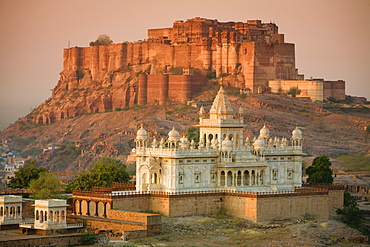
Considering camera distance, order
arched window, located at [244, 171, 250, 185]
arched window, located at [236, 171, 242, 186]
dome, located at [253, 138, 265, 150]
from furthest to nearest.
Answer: dome, located at [253, 138, 265, 150] → arched window, located at [244, 171, 250, 185] → arched window, located at [236, 171, 242, 186]

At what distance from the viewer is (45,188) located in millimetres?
90188

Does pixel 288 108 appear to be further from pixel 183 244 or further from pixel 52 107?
pixel 183 244

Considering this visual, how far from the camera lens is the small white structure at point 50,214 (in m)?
77.1

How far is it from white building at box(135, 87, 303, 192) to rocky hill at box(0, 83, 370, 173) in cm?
3699

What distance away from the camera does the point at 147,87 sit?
150875mm

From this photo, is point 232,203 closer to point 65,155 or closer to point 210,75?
point 65,155

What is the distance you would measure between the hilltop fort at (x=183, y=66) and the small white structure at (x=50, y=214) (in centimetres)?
6868

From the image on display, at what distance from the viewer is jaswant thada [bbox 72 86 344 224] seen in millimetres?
83188

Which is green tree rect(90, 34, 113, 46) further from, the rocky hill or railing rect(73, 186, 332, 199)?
railing rect(73, 186, 332, 199)

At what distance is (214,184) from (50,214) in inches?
549

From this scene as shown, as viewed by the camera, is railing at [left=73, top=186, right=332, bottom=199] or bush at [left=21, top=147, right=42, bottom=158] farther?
bush at [left=21, top=147, right=42, bottom=158]

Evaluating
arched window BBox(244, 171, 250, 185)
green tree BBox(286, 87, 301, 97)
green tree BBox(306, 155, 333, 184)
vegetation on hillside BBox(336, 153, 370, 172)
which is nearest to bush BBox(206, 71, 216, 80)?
green tree BBox(286, 87, 301, 97)

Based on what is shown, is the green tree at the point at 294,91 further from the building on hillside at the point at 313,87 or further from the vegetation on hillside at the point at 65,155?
the vegetation on hillside at the point at 65,155

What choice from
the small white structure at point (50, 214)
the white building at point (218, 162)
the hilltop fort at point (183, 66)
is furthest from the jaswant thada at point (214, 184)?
the hilltop fort at point (183, 66)
